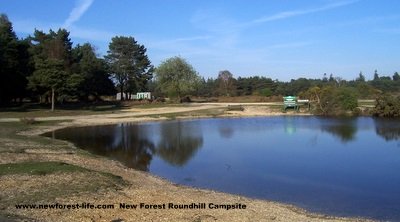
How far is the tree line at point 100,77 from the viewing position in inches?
2475

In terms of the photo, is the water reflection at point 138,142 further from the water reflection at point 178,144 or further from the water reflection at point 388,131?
the water reflection at point 388,131

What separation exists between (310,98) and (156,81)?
132ft

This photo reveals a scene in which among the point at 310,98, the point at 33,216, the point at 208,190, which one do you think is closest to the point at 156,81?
the point at 310,98

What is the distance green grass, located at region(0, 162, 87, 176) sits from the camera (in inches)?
674

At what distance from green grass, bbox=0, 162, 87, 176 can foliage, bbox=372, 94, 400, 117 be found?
5456 centimetres

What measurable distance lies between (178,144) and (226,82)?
102955mm

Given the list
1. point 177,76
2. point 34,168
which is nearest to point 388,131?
point 34,168

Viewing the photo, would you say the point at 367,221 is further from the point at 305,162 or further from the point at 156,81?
the point at 156,81

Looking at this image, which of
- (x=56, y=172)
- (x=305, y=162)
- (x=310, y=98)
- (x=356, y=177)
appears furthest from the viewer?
(x=310, y=98)

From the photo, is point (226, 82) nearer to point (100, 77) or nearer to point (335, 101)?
point (100, 77)

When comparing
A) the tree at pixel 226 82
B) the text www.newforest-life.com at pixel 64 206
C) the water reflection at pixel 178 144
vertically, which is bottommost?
the water reflection at pixel 178 144

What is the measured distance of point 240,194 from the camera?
18469 mm

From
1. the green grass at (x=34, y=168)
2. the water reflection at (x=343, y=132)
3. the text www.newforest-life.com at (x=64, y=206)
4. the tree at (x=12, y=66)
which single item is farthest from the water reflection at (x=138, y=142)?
the tree at (x=12, y=66)

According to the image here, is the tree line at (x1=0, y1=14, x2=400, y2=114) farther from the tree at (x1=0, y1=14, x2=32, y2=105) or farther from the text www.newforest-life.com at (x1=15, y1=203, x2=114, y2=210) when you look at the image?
the text www.newforest-life.com at (x1=15, y1=203, x2=114, y2=210)
